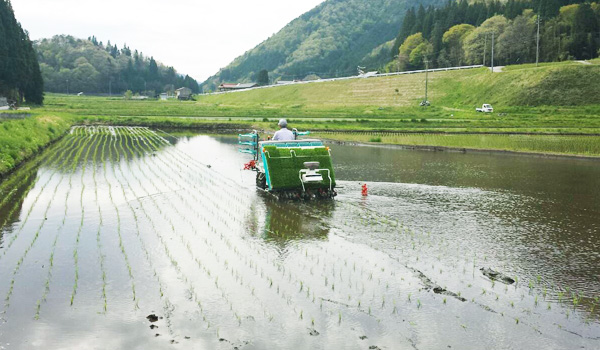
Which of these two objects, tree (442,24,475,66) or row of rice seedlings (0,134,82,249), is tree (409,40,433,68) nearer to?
tree (442,24,475,66)

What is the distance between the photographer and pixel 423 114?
59781 mm

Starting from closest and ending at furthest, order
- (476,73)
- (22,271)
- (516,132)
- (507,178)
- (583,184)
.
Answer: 1. (22,271)
2. (583,184)
3. (507,178)
4. (516,132)
5. (476,73)

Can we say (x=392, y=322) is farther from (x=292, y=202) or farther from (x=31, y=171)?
(x=31, y=171)

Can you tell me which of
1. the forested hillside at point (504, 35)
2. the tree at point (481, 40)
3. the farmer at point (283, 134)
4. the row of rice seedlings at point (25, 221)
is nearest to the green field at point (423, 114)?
the row of rice seedlings at point (25, 221)

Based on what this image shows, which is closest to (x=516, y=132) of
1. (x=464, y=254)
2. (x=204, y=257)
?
(x=464, y=254)

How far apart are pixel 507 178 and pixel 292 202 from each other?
8809 mm

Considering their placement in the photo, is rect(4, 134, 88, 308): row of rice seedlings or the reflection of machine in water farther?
the reflection of machine in water

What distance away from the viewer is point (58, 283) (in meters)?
7.64

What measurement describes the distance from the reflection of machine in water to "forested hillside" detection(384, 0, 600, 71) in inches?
2775

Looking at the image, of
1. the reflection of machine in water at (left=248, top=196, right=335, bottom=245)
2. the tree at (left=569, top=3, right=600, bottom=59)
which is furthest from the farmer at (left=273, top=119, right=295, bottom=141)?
the tree at (left=569, top=3, right=600, bottom=59)

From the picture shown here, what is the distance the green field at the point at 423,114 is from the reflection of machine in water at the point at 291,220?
1099cm

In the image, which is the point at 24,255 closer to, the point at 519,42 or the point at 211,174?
the point at 211,174

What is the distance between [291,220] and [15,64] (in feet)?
207

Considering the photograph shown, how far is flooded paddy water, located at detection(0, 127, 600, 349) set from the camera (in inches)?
244
